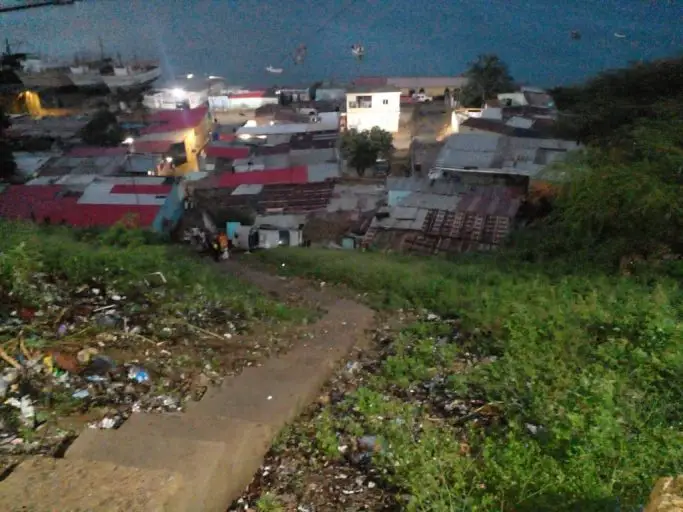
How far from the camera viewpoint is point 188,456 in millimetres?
2393

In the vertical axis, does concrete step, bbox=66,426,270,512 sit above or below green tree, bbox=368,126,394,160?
above

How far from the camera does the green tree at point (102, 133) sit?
74.5 feet

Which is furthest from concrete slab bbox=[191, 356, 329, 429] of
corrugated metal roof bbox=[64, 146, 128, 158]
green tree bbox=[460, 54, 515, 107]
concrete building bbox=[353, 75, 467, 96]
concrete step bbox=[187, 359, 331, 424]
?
concrete building bbox=[353, 75, 467, 96]

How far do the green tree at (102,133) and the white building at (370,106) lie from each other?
9.56 metres

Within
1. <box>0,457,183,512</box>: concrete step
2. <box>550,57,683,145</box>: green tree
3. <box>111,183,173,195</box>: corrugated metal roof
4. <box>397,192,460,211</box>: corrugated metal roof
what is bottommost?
<box>111,183,173,195</box>: corrugated metal roof

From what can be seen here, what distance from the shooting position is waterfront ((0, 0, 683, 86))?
1688 inches

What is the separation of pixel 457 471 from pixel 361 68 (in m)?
42.8

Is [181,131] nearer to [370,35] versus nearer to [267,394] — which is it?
[267,394]

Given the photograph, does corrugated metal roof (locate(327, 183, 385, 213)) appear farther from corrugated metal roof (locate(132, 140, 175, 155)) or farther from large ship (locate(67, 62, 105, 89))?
large ship (locate(67, 62, 105, 89))

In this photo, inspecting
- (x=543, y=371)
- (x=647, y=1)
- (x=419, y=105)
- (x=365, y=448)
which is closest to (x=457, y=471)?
(x=365, y=448)

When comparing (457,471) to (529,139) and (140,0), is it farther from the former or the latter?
(140,0)

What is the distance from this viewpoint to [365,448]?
3039 mm

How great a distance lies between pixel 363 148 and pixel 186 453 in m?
18.2

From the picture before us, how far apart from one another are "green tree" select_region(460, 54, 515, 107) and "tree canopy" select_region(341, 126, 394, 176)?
27.5 feet
